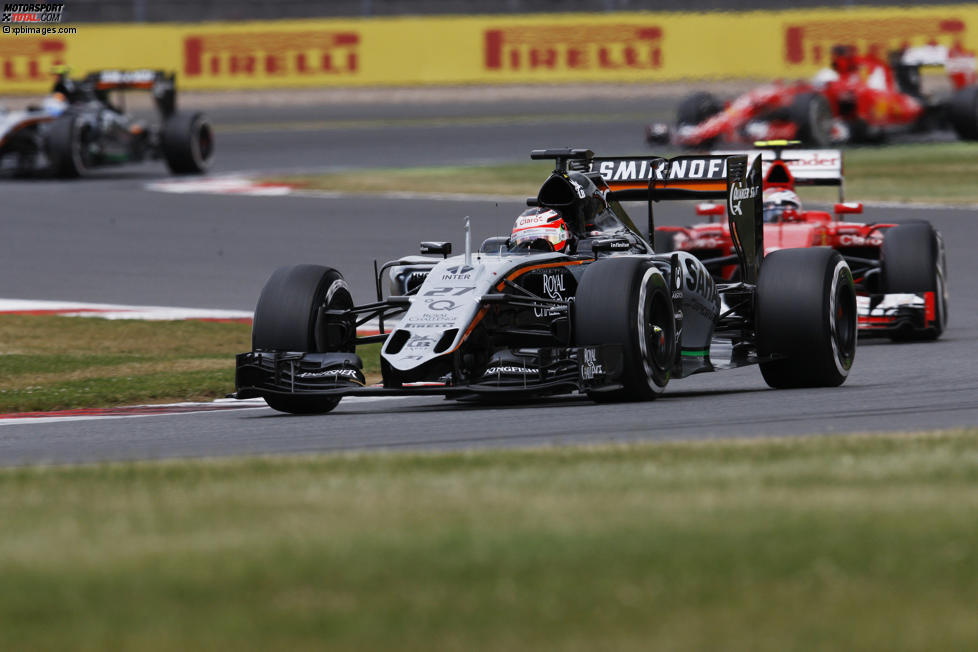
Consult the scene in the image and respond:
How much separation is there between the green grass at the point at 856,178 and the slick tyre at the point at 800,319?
13883mm

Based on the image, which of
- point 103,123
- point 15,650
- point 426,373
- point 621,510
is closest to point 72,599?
point 15,650

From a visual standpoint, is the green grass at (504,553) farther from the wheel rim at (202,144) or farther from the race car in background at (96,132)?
the wheel rim at (202,144)

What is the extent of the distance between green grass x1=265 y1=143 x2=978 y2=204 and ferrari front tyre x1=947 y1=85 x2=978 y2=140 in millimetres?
296

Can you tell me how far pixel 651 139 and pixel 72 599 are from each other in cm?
2508

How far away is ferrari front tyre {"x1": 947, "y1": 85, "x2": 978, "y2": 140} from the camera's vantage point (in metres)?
32.5

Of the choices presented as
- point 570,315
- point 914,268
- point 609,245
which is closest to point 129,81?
point 914,268

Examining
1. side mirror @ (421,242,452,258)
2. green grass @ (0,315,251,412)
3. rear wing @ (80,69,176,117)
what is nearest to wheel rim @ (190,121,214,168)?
rear wing @ (80,69,176,117)

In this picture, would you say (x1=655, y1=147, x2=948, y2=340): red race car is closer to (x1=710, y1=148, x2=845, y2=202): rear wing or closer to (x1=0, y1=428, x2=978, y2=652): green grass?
(x1=710, y1=148, x2=845, y2=202): rear wing

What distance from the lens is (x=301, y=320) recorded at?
37.3ft

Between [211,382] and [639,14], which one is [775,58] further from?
[211,382]

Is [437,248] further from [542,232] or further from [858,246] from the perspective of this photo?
[858,246]

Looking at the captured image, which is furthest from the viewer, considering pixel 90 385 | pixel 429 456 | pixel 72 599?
pixel 90 385

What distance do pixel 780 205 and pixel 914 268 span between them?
1.68m

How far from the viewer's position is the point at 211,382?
1355cm
